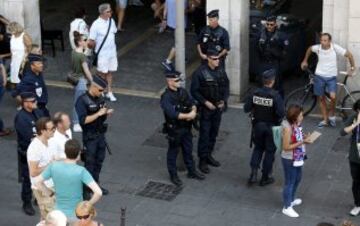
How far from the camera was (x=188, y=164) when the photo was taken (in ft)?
40.6

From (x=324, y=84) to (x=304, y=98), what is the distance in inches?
20.7

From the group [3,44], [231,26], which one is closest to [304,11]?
[231,26]

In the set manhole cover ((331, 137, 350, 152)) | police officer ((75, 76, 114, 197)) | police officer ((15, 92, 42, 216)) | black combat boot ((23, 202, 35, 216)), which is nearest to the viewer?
police officer ((15, 92, 42, 216))

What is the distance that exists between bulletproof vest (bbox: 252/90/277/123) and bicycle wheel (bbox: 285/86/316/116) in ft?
9.60

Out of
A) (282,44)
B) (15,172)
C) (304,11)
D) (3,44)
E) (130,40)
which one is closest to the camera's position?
(15,172)

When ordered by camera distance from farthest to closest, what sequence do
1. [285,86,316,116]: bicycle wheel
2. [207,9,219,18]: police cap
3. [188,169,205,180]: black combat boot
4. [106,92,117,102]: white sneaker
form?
[106,92,117,102]: white sneaker, [285,86,316,116]: bicycle wheel, [207,9,219,18]: police cap, [188,169,205,180]: black combat boot

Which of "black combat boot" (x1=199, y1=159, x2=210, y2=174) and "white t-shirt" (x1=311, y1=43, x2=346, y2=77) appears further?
"white t-shirt" (x1=311, y1=43, x2=346, y2=77)

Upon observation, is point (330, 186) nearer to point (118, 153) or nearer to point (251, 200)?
point (251, 200)

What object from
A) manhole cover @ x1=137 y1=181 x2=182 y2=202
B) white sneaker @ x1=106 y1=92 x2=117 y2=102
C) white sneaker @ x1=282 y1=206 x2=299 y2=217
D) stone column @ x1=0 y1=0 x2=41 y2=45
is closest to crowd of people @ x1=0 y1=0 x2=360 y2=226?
white sneaker @ x1=282 y1=206 x2=299 y2=217

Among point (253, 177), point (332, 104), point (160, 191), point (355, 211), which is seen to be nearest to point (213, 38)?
point (332, 104)

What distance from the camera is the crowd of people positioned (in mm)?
9539

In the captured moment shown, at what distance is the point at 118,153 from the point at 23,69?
1.96 meters

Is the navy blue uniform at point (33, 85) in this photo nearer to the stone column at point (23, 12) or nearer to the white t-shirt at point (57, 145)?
the white t-shirt at point (57, 145)

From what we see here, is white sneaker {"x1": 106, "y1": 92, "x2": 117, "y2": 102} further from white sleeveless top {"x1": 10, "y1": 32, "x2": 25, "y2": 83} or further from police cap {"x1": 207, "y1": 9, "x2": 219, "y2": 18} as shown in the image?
police cap {"x1": 207, "y1": 9, "x2": 219, "y2": 18}
